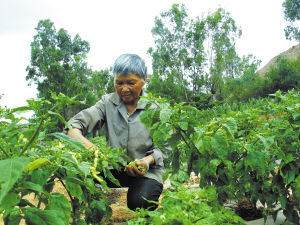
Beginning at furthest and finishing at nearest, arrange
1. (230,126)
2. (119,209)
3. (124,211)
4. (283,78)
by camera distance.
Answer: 1. (283,78)
2. (119,209)
3. (124,211)
4. (230,126)

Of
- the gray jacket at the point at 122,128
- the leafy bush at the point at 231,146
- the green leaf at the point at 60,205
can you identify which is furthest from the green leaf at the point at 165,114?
the gray jacket at the point at 122,128

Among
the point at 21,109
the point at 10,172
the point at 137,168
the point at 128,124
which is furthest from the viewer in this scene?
the point at 128,124

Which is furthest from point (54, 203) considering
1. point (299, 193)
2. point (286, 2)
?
point (286, 2)

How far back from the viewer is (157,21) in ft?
91.1

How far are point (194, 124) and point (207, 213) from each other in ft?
1.44

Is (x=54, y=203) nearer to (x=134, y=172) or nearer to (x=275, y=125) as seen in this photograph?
(x=134, y=172)

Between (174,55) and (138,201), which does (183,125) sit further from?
(174,55)

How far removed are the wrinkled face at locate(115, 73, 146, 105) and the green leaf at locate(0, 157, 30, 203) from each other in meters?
1.74

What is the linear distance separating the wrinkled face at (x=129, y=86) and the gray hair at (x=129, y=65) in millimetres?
35

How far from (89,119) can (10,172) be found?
1.72 meters

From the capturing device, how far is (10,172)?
0.68 meters

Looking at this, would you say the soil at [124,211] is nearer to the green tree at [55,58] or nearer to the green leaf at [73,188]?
the green leaf at [73,188]

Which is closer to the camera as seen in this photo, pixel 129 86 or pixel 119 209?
pixel 129 86

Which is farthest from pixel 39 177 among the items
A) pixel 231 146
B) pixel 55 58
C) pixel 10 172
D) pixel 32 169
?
pixel 55 58
